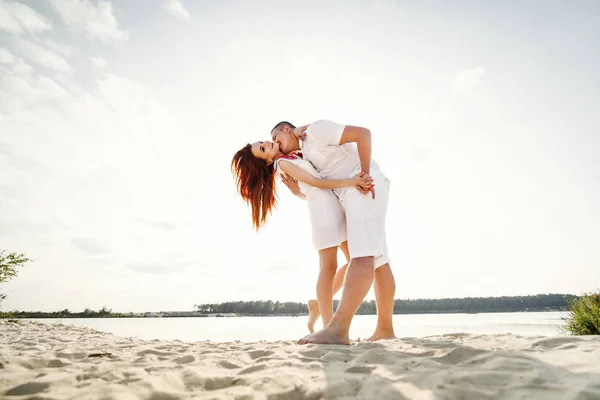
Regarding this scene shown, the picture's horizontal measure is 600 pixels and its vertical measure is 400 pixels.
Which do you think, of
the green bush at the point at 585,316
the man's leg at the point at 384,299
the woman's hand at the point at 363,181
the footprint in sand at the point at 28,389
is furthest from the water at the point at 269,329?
the footprint in sand at the point at 28,389

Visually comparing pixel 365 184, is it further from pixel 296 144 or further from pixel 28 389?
pixel 28 389

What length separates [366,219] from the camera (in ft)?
10.8

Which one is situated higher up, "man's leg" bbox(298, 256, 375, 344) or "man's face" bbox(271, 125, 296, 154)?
"man's face" bbox(271, 125, 296, 154)

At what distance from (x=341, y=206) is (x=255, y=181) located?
4.22ft

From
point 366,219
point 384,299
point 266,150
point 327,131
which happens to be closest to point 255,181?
point 266,150

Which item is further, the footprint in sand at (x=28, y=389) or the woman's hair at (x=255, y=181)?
the woman's hair at (x=255, y=181)

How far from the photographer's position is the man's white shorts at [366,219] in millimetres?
3176

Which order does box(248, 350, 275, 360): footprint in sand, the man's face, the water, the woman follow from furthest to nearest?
the water, the man's face, the woman, box(248, 350, 275, 360): footprint in sand

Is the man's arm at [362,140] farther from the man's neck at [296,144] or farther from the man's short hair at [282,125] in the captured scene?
the man's short hair at [282,125]

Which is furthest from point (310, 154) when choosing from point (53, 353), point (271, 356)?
point (53, 353)

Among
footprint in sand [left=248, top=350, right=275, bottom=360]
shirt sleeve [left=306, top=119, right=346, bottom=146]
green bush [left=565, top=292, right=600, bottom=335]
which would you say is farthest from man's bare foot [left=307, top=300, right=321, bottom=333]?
green bush [left=565, top=292, right=600, bottom=335]

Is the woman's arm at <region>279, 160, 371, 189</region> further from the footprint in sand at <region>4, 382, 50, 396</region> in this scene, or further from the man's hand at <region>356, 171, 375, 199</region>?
the footprint in sand at <region>4, 382, 50, 396</region>

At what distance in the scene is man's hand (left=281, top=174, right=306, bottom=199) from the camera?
4.17m

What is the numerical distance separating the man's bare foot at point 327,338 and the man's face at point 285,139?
84.0 inches
